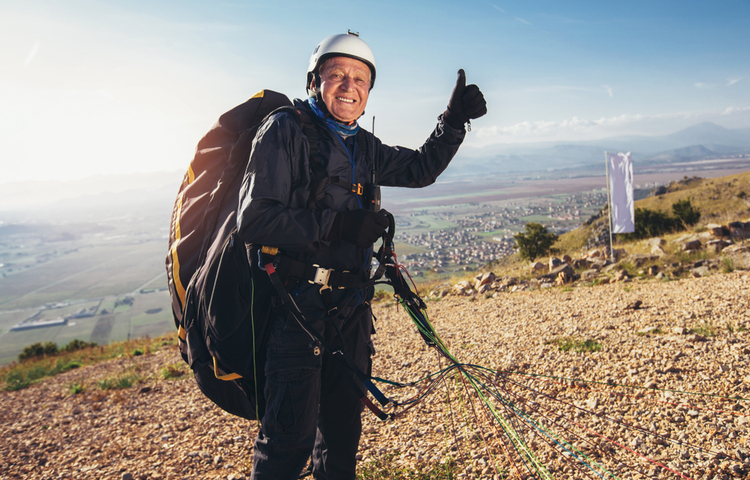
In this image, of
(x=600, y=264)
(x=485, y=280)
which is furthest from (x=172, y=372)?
(x=600, y=264)

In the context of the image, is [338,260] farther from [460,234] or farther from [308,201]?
[460,234]

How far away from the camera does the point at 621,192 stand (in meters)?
13.4

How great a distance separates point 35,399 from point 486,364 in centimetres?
942

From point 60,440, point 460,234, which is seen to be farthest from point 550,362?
point 460,234

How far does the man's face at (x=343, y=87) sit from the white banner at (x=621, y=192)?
13.8m

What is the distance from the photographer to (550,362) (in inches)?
194

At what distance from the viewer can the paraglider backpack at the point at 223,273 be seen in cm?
204

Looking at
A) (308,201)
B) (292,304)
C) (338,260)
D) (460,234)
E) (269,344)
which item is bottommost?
(460,234)

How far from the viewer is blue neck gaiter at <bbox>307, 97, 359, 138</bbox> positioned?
2.36 metres

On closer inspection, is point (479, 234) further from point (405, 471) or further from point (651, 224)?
point (405, 471)

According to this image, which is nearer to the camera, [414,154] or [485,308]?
[414,154]

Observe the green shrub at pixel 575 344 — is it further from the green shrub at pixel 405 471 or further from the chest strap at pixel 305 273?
the chest strap at pixel 305 273

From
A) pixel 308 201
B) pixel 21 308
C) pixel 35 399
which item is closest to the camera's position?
pixel 308 201

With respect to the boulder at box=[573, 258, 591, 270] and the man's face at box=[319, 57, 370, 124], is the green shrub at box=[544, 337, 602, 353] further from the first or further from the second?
the boulder at box=[573, 258, 591, 270]
